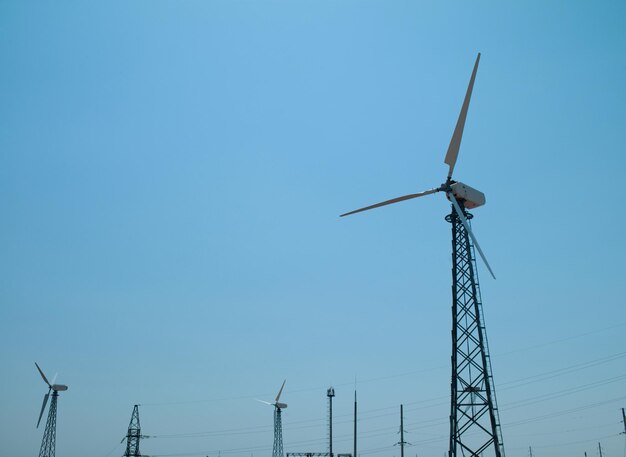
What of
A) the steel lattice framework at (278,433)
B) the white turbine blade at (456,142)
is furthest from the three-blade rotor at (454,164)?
the steel lattice framework at (278,433)

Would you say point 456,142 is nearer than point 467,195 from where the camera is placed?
No

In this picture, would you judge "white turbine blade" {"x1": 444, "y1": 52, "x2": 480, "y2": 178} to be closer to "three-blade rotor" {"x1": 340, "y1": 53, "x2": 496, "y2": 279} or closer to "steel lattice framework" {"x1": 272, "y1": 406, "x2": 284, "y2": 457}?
"three-blade rotor" {"x1": 340, "y1": 53, "x2": 496, "y2": 279}

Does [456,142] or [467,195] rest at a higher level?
[456,142]

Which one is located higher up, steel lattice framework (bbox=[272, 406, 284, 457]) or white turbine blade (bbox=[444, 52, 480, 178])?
white turbine blade (bbox=[444, 52, 480, 178])

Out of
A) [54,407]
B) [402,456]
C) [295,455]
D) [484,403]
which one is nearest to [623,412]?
[402,456]

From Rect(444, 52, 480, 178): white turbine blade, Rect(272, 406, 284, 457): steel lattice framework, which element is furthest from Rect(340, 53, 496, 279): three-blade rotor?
Rect(272, 406, 284, 457): steel lattice framework

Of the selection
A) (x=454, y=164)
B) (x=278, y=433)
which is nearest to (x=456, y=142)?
(x=454, y=164)

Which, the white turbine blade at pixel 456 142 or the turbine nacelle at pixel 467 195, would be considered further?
the white turbine blade at pixel 456 142

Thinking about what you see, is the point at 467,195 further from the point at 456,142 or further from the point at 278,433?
the point at 278,433

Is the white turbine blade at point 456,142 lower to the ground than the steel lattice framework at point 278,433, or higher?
higher

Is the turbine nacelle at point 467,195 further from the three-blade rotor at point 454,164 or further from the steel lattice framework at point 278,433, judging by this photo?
the steel lattice framework at point 278,433

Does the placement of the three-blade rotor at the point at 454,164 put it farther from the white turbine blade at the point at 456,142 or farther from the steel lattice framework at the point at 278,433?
the steel lattice framework at the point at 278,433

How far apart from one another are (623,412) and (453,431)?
59.7m

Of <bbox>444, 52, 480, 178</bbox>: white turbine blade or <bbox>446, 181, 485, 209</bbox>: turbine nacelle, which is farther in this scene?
<bbox>444, 52, 480, 178</bbox>: white turbine blade
